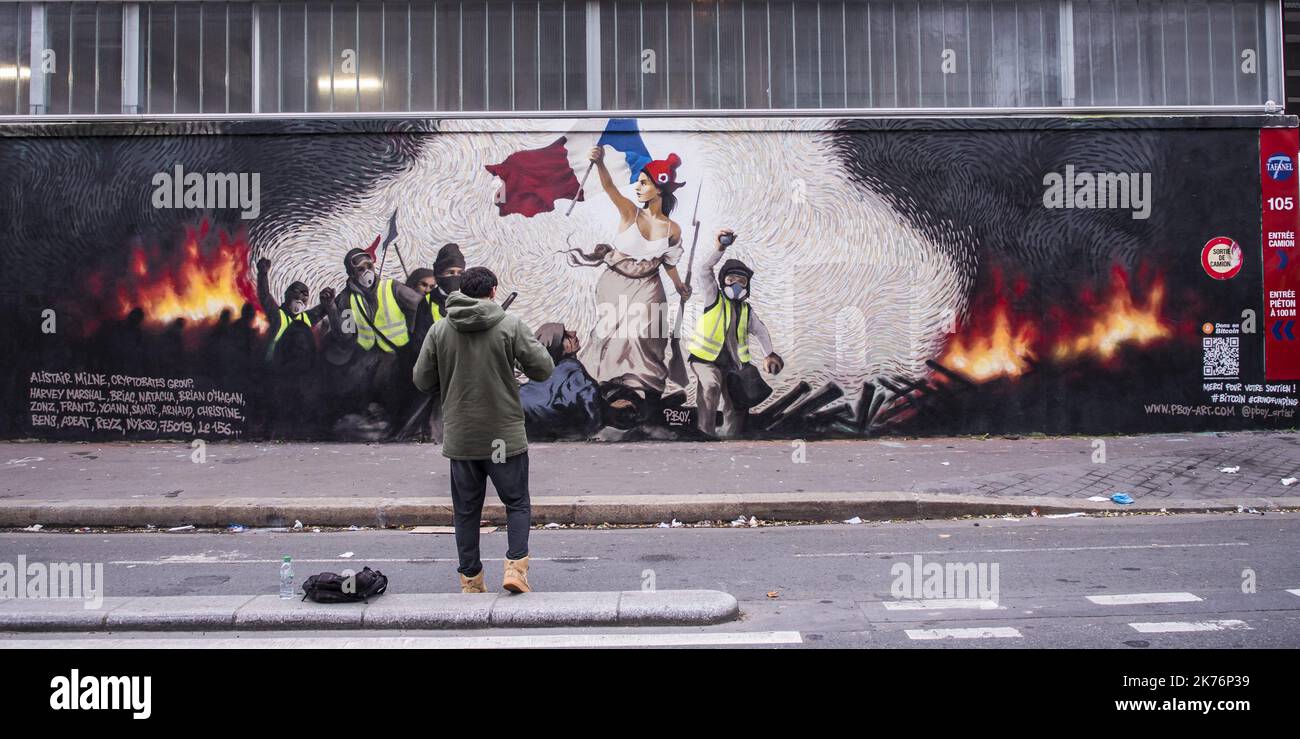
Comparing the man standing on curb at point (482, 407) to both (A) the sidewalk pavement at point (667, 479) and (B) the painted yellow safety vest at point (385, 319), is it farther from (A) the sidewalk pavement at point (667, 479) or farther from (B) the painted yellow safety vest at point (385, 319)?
(B) the painted yellow safety vest at point (385, 319)

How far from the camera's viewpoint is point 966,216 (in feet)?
39.7

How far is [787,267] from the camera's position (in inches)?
476

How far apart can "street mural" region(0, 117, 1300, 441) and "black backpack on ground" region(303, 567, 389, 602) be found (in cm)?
675

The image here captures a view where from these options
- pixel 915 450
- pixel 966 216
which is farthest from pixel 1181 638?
pixel 966 216

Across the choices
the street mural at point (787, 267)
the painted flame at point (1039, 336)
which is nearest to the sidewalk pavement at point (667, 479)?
the street mural at point (787, 267)

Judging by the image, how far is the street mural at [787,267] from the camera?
12062 millimetres

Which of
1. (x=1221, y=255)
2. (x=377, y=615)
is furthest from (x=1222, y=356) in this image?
(x=377, y=615)

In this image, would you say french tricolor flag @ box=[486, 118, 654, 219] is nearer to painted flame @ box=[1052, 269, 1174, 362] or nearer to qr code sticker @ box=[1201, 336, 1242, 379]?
painted flame @ box=[1052, 269, 1174, 362]

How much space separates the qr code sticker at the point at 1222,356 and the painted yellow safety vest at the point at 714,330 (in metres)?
5.90

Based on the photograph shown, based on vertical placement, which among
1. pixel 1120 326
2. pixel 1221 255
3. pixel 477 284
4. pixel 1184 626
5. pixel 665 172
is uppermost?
pixel 665 172

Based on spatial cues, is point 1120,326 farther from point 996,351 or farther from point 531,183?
point 531,183

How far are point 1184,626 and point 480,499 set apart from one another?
3873 millimetres
